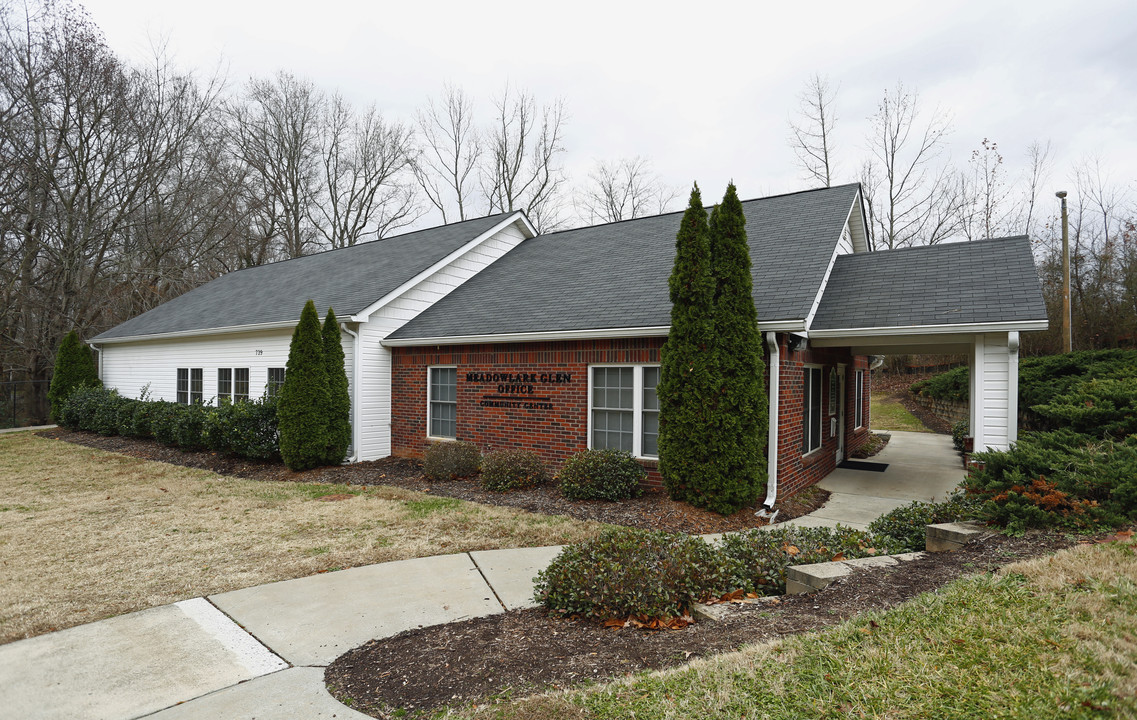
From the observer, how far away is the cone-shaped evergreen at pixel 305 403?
11.1 m

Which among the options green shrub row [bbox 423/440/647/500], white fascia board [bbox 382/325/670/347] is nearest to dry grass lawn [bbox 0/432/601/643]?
green shrub row [bbox 423/440/647/500]

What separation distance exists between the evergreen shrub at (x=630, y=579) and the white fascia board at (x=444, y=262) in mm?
8222

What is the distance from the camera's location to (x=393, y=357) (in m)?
12.5

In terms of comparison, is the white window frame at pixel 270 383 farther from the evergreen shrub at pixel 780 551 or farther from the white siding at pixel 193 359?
the evergreen shrub at pixel 780 551

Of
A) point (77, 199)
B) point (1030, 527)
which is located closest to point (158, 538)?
point (1030, 527)

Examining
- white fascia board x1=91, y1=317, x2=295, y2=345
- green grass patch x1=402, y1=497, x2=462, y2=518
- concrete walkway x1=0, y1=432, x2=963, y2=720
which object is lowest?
green grass patch x1=402, y1=497, x2=462, y2=518

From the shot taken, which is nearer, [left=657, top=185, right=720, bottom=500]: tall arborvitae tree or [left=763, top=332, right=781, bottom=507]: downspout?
[left=657, top=185, right=720, bottom=500]: tall arborvitae tree

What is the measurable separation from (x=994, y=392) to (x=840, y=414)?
483 centimetres

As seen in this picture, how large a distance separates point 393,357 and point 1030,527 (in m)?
10.8

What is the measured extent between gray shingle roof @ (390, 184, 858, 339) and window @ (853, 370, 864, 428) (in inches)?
207

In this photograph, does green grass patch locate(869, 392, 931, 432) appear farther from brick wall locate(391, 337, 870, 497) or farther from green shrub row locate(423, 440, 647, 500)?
green shrub row locate(423, 440, 647, 500)

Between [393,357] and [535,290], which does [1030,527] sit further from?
[393,357]

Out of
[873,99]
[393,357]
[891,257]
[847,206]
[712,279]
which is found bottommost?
[393,357]

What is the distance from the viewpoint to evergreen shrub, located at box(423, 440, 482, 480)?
10.2 metres
